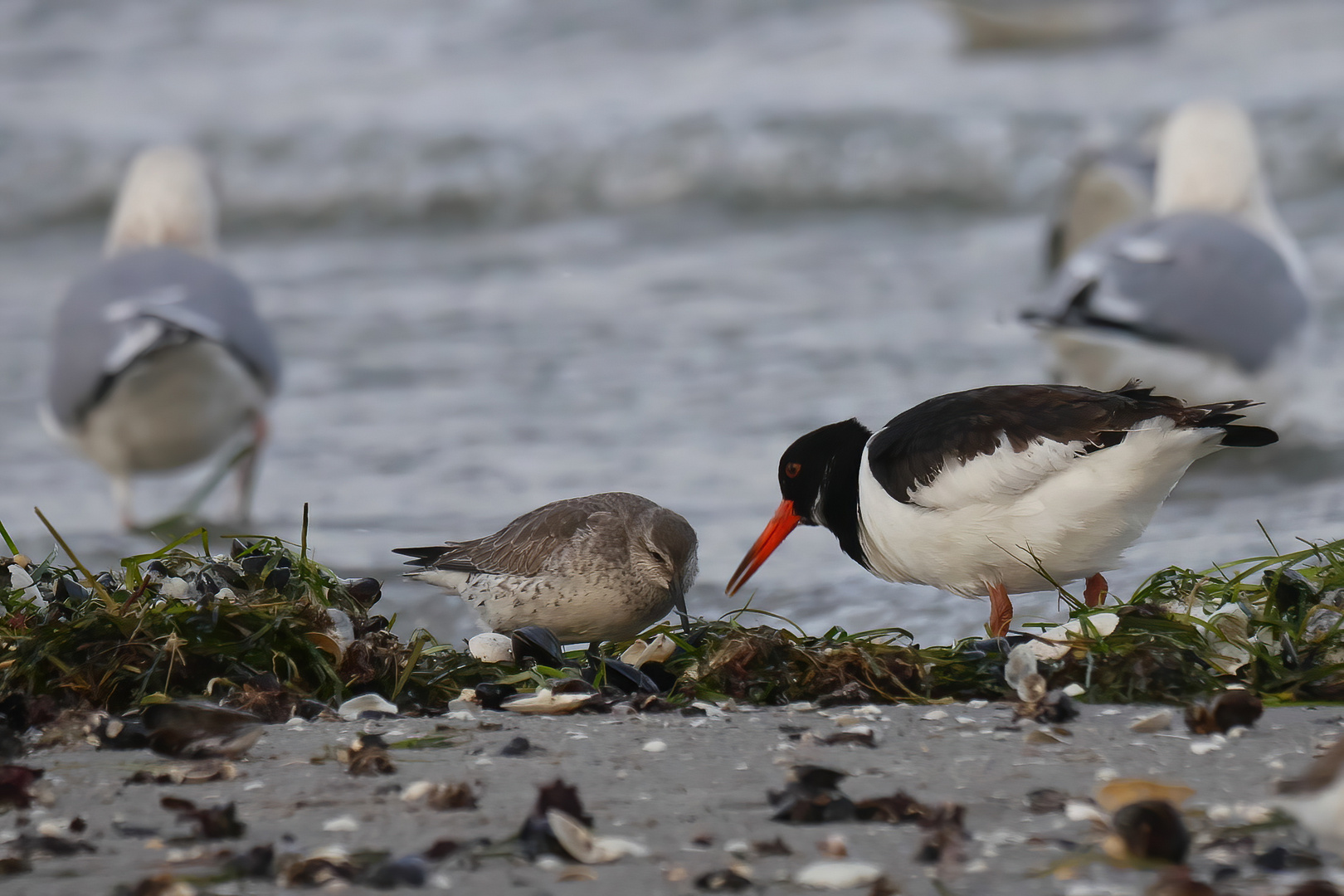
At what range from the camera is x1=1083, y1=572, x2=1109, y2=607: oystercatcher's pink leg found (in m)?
3.57

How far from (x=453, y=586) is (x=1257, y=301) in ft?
11.8

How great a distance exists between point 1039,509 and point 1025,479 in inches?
2.9

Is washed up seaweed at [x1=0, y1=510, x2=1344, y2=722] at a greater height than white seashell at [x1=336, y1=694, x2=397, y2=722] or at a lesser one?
greater

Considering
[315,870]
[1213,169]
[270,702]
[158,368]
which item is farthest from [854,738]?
[1213,169]

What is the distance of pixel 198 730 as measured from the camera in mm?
2631

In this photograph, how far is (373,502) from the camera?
601cm

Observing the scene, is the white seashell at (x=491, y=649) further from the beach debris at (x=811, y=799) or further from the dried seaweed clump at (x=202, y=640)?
the beach debris at (x=811, y=799)

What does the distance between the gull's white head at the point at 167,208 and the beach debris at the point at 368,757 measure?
5383mm

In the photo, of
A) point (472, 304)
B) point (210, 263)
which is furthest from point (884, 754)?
point (472, 304)

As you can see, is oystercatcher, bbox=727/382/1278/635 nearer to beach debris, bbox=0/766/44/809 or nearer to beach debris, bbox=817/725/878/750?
beach debris, bbox=817/725/878/750

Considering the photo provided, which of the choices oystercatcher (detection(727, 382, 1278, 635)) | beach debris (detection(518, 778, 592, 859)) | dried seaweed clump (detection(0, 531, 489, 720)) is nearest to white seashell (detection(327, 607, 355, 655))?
dried seaweed clump (detection(0, 531, 489, 720))

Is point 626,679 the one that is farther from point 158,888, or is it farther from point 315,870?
point 158,888

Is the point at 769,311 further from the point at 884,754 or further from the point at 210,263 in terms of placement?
the point at 884,754

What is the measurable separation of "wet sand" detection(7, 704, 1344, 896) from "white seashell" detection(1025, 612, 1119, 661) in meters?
0.22
